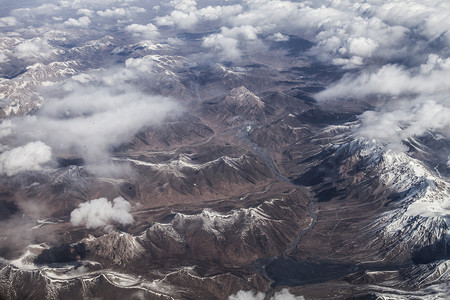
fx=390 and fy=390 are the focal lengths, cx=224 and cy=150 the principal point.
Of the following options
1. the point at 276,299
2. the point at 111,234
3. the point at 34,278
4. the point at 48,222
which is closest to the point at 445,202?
the point at 276,299

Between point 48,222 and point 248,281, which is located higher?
point 248,281

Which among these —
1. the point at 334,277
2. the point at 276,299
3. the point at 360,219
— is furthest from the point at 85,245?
the point at 360,219

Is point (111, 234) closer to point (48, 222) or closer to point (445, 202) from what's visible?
point (48, 222)

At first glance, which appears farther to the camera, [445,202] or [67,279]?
[445,202]

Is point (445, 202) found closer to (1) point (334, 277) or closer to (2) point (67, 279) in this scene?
(1) point (334, 277)

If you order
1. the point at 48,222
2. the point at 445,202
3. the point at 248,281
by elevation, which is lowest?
the point at 48,222

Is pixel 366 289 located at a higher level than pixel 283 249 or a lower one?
higher

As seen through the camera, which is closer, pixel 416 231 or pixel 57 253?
pixel 57 253

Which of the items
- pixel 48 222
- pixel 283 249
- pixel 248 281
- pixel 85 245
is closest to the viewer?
pixel 248 281

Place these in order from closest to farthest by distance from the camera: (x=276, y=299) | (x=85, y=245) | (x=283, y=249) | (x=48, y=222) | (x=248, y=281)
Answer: (x=276, y=299)
(x=248, y=281)
(x=85, y=245)
(x=283, y=249)
(x=48, y=222)
